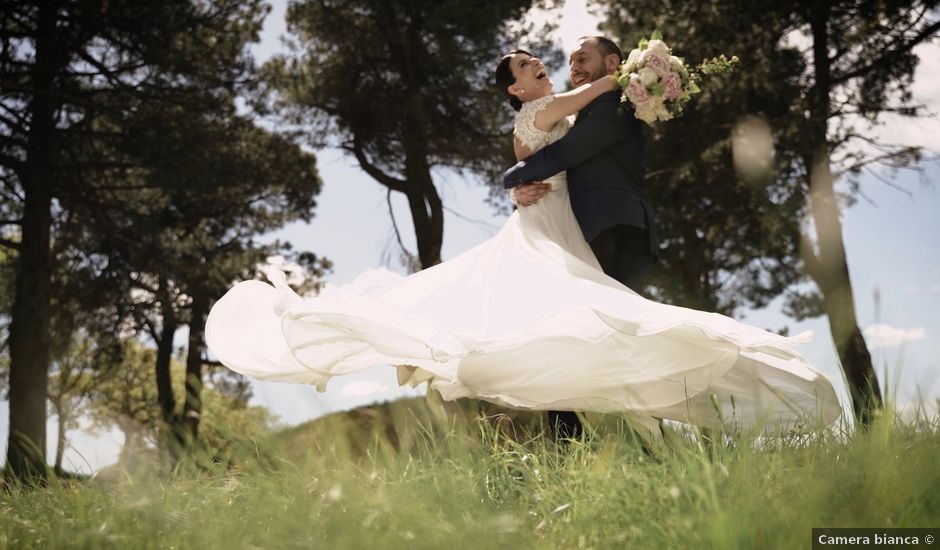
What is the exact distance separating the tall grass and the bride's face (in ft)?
7.30

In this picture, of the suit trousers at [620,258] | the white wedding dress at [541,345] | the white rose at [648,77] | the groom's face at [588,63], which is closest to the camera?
the white wedding dress at [541,345]

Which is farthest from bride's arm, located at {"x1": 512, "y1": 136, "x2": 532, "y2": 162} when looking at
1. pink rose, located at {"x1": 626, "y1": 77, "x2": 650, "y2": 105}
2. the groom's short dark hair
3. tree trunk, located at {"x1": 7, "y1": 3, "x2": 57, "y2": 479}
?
tree trunk, located at {"x1": 7, "y1": 3, "x2": 57, "y2": 479}

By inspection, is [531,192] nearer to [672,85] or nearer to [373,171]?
[672,85]

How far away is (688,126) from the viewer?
51.8 feet

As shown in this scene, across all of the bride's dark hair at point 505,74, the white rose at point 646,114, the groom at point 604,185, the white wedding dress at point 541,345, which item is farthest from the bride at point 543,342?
the bride's dark hair at point 505,74

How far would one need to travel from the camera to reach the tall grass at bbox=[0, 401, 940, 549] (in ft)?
8.50

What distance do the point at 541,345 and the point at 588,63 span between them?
210cm

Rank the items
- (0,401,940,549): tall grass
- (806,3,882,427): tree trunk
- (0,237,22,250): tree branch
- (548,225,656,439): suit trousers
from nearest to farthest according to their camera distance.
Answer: (0,401,940,549): tall grass < (548,225,656,439): suit trousers < (806,3,882,427): tree trunk < (0,237,22,250): tree branch

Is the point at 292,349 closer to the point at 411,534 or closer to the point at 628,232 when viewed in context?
the point at 411,534

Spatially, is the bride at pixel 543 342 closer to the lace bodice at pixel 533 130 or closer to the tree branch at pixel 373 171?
the lace bodice at pixel 533 130

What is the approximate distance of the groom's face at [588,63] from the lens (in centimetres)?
509

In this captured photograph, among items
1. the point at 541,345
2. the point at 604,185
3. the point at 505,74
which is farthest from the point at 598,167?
the point at 541,345

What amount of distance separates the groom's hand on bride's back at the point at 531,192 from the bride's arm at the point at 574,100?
37 centimetres

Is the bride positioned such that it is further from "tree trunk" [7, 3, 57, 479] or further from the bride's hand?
"tree trunk" [7, 3, 57, 479]
